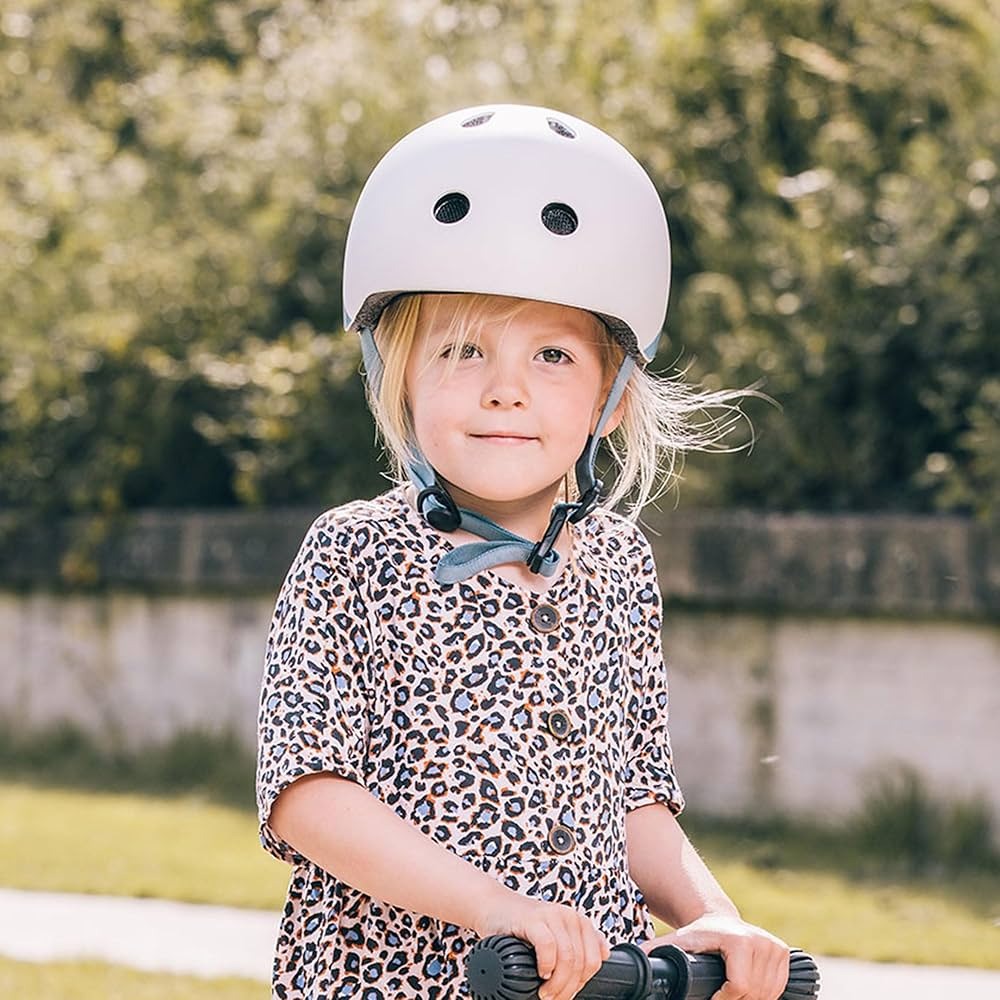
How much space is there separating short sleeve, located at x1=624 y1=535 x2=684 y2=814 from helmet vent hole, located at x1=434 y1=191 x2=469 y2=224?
57cm

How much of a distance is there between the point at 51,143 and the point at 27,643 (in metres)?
4.20

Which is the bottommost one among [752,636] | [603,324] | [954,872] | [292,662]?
[954,872]

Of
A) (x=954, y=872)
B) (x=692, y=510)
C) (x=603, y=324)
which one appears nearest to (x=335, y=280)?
(x=692, y=510)

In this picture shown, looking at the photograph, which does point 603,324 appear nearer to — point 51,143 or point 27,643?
point 27,643

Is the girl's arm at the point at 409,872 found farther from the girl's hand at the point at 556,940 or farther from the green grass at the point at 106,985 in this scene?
the green grass at the point at 106,985

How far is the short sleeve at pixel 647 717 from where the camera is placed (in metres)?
3.05

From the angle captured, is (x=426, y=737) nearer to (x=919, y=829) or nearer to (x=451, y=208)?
(x=451, y=208)

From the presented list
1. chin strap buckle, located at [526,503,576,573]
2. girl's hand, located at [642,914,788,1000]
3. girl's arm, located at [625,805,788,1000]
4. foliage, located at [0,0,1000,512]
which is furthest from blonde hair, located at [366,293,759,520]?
foliage, located at [0,0,1000,512]

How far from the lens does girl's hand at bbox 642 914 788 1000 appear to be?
2676 mm

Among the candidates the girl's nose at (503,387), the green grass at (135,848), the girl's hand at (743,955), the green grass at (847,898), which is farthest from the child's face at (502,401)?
the green grass at (135,848)

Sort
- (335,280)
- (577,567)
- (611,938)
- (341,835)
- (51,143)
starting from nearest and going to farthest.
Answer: (341,835) < (611,938) < (577,567) < (335,280) < (51,143)

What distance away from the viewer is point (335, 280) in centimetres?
1038

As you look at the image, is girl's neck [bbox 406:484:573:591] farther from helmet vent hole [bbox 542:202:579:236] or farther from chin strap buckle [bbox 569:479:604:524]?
helmet vent hole [bbox 542:202:579:236]

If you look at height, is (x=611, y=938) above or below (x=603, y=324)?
below
